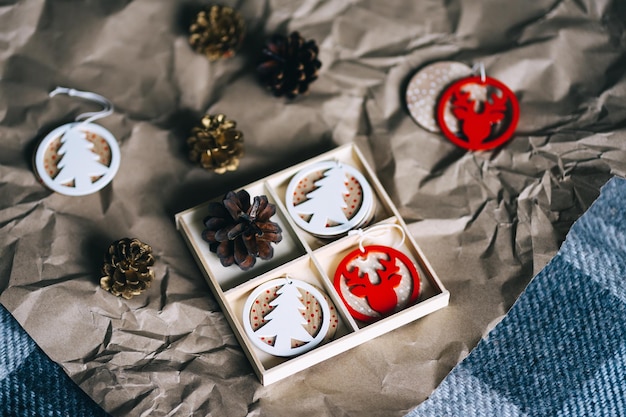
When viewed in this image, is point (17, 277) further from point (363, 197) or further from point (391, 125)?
point (391, 125)

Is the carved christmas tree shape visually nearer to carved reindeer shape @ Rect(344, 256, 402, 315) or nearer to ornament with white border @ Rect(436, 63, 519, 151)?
carved reindeer shape @ Rect(344, 256, 402, 315)

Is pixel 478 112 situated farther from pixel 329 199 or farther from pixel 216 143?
pixel 216 143

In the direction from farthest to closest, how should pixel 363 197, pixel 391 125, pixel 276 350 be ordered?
pixel 391 125, pixel 363 197, pixel 276 350

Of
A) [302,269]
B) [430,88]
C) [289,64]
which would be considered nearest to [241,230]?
[302,269]

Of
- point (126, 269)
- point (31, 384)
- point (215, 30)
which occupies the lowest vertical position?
point (31, 384)

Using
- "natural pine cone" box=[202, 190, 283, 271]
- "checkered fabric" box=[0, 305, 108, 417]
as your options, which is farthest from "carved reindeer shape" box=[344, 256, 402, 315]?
"checkered fabric" box=[0, 305, 108, 417]

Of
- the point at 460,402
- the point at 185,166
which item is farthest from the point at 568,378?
the point at 185,166
